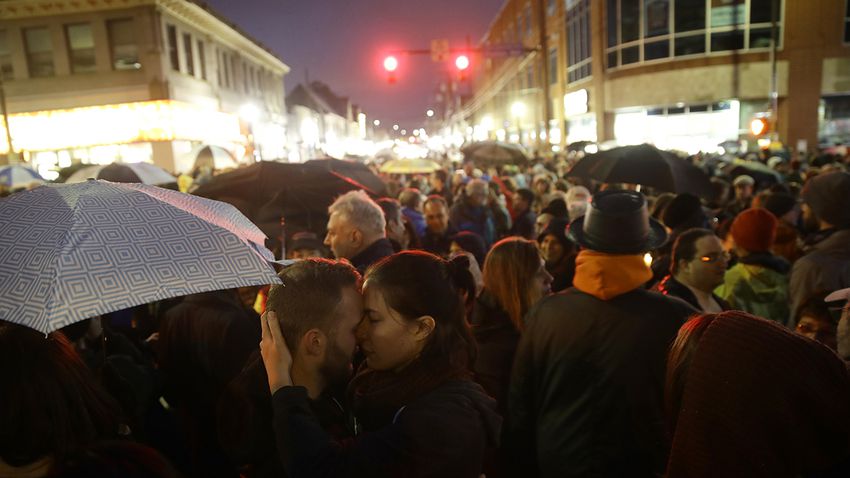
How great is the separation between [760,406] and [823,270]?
308 cm

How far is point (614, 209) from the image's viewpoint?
2.99 meters

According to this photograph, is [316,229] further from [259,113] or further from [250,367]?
[259,113]

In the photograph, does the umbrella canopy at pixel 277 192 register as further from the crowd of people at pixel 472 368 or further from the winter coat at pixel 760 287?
the winter coat at pixel 760 287

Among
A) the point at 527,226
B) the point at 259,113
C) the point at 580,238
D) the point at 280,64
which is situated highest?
→ the point at 280,64

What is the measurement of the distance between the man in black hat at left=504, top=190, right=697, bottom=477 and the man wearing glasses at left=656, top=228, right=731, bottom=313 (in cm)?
92

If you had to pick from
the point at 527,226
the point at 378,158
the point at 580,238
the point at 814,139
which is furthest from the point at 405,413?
the point at 814,139

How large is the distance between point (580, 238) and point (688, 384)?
59.1 inches

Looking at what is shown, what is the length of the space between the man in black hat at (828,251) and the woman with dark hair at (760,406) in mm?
2309

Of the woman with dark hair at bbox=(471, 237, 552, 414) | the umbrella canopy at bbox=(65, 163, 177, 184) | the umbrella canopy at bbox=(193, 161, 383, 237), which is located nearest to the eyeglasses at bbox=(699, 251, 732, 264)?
the woman with dark hair at bbox=(471, 237, 552, 414)

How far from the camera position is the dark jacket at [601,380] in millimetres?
2578

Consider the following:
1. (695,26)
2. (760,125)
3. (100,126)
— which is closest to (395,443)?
(760,125)

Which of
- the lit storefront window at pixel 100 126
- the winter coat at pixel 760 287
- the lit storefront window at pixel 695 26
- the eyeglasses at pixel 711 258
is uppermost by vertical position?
the lit storefront window at pixel 695 26

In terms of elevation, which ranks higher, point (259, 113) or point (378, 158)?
point (259, 113)

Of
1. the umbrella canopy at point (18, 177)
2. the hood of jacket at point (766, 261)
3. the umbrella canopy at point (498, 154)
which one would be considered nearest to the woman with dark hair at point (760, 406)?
the hood of jacket at point (766, 261)
